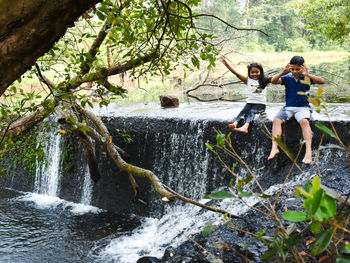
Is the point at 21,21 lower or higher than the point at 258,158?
higher

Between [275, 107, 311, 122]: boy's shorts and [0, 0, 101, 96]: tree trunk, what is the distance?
3651 millimetres

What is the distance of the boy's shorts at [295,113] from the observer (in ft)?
14.8

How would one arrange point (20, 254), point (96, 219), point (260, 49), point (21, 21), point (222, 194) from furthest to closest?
point (260, 49) → point (96, 219) → point (20, 254) → point (222, 194) → point (21, 21)

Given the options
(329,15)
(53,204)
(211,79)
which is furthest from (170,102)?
(329,15)

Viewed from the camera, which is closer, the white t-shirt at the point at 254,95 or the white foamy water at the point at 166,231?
the white foamy water at the point at 166,231

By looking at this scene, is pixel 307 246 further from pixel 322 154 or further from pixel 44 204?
pixel 44 204

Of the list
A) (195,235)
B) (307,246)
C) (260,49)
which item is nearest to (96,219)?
(195,235)

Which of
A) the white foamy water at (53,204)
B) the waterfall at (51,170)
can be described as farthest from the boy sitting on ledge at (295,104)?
the waterfall at (51,170)

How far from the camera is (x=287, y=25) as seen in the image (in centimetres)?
3762

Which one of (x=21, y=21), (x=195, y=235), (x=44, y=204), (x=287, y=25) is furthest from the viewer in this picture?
(x=287, y=25)

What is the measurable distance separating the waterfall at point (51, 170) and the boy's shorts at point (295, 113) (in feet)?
15.7

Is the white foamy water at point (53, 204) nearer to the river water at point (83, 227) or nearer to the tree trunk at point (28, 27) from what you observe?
the river water at point (83, 227)

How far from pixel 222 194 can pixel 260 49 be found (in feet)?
105

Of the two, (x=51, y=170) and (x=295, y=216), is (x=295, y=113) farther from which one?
(x=51, y=170)
